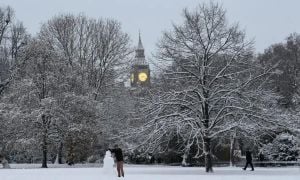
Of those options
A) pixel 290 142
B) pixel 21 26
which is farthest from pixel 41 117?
pixel 290 142

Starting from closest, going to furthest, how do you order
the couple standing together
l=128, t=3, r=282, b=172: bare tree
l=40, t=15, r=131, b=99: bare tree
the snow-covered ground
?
1. the snow-covered ground
2. the couple standing together
3. l=128, t=3, r=282, b=172: bare tree
4. l=40, t=15, r=131, b=99: bare tree

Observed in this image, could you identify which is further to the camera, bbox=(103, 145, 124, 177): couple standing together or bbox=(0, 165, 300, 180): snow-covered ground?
bbox=(103, 145, 124, 177): couple standing together

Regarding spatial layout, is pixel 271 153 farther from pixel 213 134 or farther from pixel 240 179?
pixel 240 179

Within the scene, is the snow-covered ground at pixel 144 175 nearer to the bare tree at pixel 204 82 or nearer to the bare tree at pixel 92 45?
the bare tree at pixel 204 82

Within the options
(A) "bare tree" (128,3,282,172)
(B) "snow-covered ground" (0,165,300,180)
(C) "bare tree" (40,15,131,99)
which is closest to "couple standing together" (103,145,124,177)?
(B) "snow-covered ground" (0,165,300,180)

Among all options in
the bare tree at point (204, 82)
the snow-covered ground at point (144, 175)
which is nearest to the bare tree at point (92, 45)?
the bare tree at point (204, 82)

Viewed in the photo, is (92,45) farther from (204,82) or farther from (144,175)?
(144,175)

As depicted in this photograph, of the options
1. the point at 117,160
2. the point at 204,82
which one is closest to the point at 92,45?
the point at 204,82

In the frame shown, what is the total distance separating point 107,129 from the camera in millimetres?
51594

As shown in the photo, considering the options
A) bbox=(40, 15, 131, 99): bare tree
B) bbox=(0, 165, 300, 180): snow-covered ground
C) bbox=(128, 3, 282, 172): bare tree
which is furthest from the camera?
bbox=(40, 15, 131, 99): bare tree

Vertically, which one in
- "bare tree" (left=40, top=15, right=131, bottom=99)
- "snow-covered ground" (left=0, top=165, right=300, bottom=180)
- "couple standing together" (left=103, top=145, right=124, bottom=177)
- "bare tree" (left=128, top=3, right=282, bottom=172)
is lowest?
"snow-covered ground" (left=0, top=165, right=300, bottom=180)

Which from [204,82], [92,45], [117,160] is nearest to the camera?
[117,160]

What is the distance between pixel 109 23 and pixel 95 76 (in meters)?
5.99

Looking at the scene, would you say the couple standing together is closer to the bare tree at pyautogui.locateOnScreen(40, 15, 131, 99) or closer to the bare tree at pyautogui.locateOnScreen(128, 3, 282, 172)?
the bare tree at pyautogui.locateOnScreen(128, 3, 282, 172)
